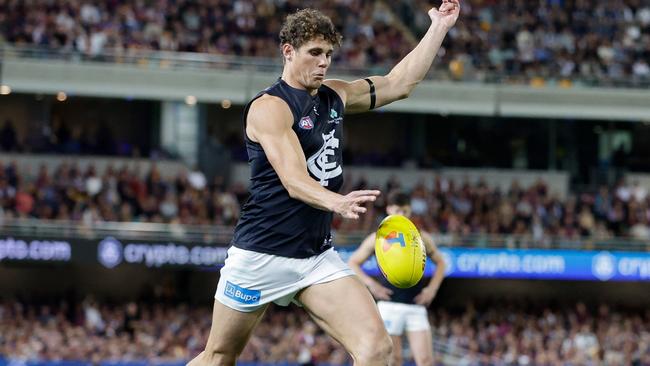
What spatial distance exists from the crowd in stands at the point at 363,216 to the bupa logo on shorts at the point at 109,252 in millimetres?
538

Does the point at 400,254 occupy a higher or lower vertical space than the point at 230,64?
higher

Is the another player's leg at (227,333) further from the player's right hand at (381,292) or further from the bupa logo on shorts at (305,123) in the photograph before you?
the player's right hand at (381,292)

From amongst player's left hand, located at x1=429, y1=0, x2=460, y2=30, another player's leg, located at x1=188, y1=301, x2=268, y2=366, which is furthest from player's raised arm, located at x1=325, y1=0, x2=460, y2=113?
another player's leg, located at x1=188, y1=301, x2=268, y2=366

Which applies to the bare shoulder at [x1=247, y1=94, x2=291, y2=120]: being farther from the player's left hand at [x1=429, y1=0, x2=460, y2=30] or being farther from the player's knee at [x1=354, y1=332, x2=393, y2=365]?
the player's left hand at [x1=429, y1=0, x2=460, y2=30]

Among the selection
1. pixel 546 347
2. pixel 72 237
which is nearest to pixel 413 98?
pixel 546 347

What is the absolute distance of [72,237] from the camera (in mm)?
24531

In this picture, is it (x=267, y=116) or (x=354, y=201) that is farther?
(x=267, y=116)

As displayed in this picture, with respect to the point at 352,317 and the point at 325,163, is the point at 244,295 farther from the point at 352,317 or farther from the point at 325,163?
the point at 325,163

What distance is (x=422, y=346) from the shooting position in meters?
11.9

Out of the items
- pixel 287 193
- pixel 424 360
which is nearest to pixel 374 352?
pixel 287 193

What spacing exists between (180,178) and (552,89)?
1023cm

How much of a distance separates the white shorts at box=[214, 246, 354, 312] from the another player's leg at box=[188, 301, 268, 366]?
0.05 m

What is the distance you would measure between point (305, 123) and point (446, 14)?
59.5 inches

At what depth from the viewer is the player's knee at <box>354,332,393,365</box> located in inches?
254
